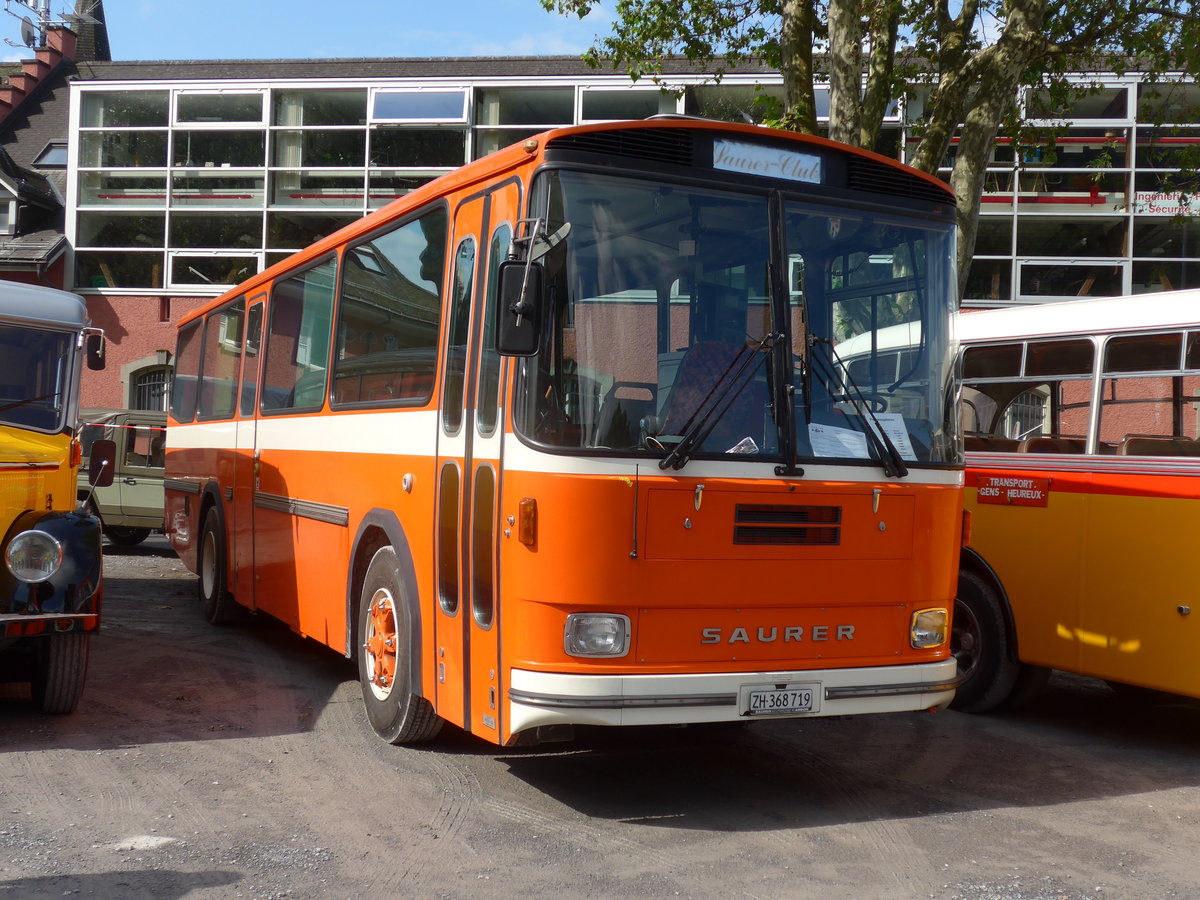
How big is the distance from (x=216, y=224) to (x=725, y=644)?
94.4 ft

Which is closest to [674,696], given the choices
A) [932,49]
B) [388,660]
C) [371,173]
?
[388,660]

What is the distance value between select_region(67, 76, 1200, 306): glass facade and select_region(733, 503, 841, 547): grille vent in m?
23.3

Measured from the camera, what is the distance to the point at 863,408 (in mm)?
5953

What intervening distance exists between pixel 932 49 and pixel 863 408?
41.7ft

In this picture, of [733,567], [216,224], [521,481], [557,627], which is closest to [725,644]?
[733,567]

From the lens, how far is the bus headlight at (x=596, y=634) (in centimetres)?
543

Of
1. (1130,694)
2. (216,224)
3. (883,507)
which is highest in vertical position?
(216,224)

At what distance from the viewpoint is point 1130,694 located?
377 inches

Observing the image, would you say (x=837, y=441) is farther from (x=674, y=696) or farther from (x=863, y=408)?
(x=674, y=696)

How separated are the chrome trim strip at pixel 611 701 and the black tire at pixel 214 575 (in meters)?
6.24

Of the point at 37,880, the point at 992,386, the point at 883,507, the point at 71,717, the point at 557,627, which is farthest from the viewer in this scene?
the point at 992,386

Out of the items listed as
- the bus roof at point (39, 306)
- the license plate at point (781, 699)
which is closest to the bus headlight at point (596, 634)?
the license plate at point (781, 699)

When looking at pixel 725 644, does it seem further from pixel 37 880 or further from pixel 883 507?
pixel 37 880

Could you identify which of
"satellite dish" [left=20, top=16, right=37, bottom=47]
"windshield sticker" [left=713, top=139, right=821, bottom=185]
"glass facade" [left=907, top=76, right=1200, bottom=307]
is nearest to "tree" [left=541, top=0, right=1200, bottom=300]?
"windshield sticker" [left=713, top=139, right=821, bottom=185]
